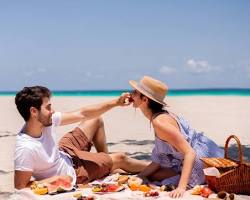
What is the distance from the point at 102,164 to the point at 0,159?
10.2ft

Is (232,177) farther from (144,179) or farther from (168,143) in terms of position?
(144,179)

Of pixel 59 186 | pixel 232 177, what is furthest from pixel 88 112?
pixel 232 177

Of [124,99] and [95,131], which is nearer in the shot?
[124,99]

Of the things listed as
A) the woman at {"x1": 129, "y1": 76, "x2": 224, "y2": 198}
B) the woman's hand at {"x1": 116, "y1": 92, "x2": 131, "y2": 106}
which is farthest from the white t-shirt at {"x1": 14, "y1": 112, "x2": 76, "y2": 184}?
the woman at {"x1": 129, "y1": 76, "x2": 224, "y2": 198}

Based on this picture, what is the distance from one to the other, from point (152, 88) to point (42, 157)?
1.57 m

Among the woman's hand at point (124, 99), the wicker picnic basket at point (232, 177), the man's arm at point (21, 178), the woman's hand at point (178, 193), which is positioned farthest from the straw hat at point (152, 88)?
the man's arm at point (21, 178)

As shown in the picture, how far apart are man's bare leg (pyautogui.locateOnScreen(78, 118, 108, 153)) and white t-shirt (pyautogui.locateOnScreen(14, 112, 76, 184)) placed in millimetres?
832

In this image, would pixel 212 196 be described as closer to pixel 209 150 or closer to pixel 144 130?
A: pixel 209 150

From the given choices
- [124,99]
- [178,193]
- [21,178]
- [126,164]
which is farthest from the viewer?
[126,164]

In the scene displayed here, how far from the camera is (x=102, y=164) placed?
6695 mm

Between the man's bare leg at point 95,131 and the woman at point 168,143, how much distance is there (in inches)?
37.7

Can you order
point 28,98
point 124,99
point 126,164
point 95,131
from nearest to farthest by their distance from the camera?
point 28,98 → point 124,99 → point 126,164 → point 95,131

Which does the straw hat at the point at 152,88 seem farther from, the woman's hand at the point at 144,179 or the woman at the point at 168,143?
the woman's hand at the point at 144,179

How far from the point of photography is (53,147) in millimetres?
6062
